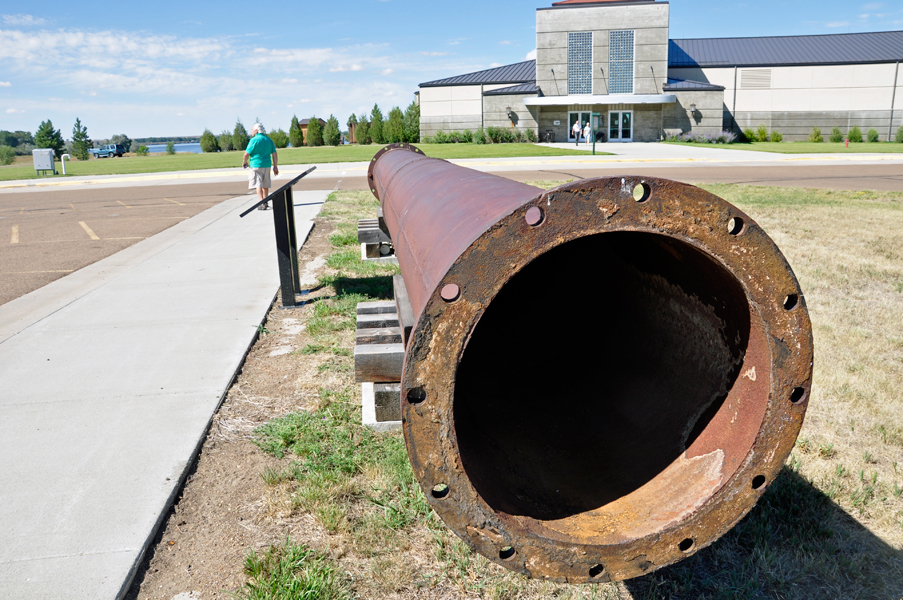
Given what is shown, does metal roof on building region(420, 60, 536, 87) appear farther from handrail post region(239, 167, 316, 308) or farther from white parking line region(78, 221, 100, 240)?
handrail post region(239, 167, 316, 308)

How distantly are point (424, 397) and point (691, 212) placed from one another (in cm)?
66

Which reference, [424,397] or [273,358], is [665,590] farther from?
[273,358]

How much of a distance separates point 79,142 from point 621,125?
46785mm

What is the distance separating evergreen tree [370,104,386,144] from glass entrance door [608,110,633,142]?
53.0 feet

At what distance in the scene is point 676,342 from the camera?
2.11 metres

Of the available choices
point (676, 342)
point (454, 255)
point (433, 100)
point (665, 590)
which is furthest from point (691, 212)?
point (433, 100)

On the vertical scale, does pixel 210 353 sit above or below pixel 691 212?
below

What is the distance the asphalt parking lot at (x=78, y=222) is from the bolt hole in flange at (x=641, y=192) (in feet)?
22.2

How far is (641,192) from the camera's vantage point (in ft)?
4.39

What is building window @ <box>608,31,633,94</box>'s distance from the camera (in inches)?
1706

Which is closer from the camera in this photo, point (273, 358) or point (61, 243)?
point (273, 358)

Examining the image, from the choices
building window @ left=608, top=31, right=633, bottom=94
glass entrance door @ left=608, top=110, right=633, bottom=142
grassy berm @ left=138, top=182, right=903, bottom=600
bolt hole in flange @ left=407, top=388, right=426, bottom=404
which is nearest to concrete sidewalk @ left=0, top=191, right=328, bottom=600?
grassy berm @ left=138, top=182, right=903, bottom=600

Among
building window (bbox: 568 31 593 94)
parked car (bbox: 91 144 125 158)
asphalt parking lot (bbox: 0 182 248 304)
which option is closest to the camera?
asphalt parking lot (bbox: 0 182 248 304)

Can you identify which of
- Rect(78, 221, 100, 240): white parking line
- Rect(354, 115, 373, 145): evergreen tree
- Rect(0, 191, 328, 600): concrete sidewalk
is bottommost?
Rect(0, 191, 328, 600): concrete sidewalk
